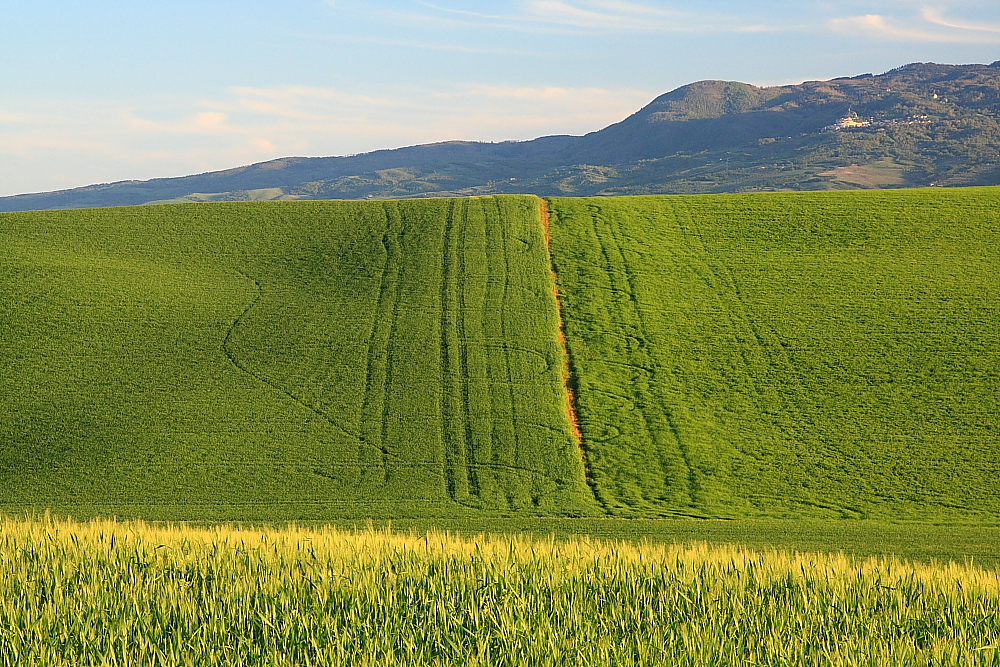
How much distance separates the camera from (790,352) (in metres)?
28.9

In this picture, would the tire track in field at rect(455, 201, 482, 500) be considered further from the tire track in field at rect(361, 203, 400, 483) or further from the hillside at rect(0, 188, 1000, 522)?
the tire track in field at rect(361, 203, 400, 483)

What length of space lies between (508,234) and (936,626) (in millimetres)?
33168

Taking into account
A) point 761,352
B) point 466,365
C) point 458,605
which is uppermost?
point 458,605

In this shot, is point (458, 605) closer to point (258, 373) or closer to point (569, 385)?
point (569, 385)

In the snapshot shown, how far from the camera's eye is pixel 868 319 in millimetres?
30750

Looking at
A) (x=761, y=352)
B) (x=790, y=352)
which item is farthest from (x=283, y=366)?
(x=790, y=352)

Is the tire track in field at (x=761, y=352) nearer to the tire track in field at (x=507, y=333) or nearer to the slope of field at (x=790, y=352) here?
the slope of field at (x=790, y=352)

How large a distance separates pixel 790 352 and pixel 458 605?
24076 mm

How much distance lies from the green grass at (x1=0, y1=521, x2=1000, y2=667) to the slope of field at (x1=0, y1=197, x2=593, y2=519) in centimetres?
1207

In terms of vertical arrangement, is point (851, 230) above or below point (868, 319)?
above

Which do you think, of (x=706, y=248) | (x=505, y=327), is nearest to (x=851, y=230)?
(x=706, y=248)

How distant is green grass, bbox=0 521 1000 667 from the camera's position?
6.21 m

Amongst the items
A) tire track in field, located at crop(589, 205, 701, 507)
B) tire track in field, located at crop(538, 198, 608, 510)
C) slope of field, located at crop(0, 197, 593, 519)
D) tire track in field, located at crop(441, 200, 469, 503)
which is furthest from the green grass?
tire track in field, located at crop(589, 205, 701, 507)

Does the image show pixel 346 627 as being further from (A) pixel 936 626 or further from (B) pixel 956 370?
(B) pixel 956 370
